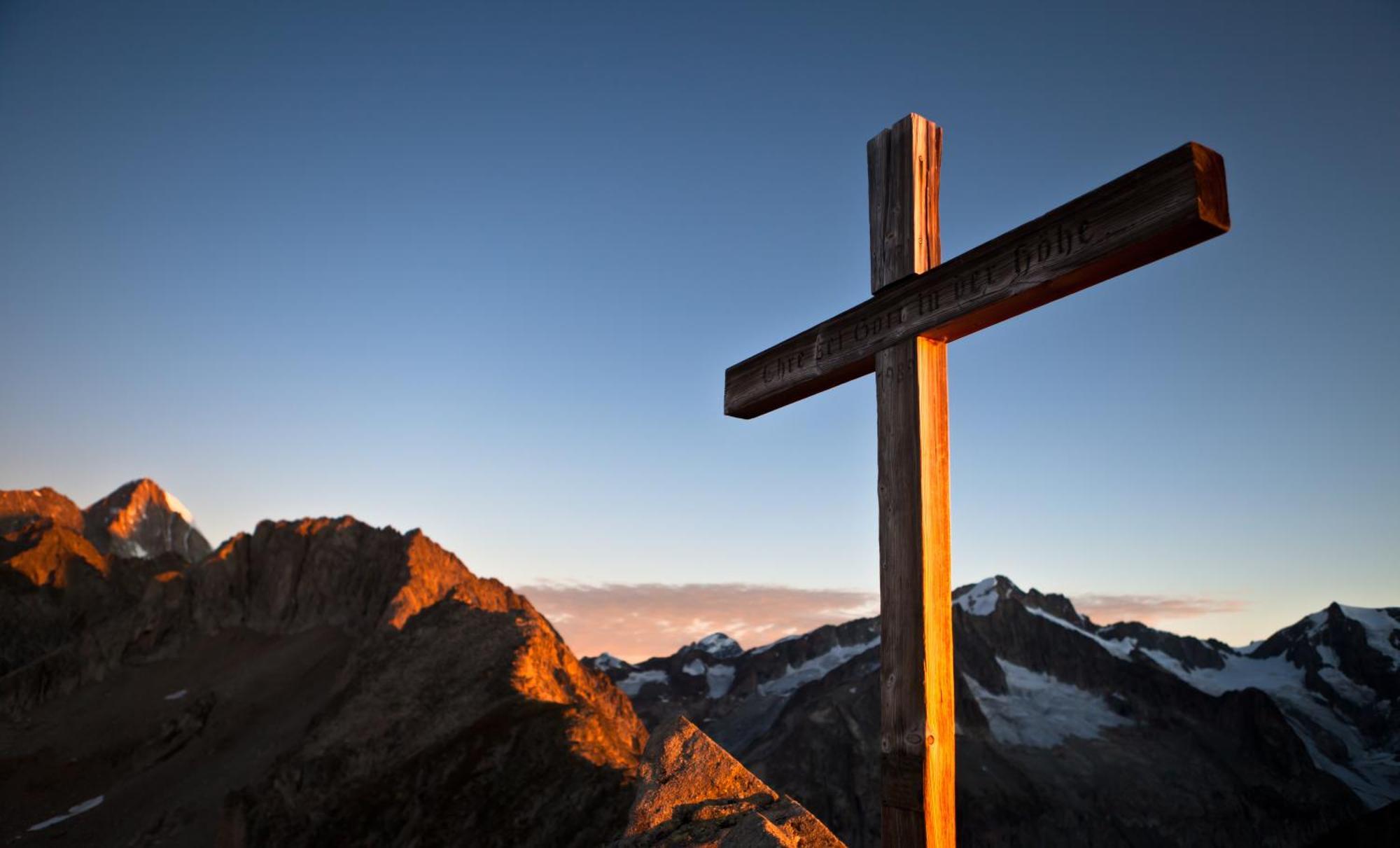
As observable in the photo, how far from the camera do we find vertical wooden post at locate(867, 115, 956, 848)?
4234mm

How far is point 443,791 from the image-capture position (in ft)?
129

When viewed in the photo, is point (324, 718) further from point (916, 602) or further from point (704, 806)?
point (916, 602)

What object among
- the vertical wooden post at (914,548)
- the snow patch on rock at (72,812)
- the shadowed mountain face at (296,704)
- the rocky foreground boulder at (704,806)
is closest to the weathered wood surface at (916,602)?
the vertical wooden post at (914,548)

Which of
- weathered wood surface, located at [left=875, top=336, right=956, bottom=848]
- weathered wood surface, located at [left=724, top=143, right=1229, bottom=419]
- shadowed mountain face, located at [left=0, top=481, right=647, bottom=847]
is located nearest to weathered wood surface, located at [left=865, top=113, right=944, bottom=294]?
weathered wood surface, located at [left=724, top=143, right=1229, bottom=419]

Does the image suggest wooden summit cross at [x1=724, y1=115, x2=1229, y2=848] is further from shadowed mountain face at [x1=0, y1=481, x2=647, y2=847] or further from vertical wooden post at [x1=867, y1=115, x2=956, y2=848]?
shadowed mountain face at [x1=0, y1=481, x2=647, y2=847]

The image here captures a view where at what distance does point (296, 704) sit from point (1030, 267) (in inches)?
3341

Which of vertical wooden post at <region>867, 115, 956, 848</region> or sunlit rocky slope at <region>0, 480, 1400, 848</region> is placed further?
sunlit rocky slope at <region>0, 480, 1400, 848</region>

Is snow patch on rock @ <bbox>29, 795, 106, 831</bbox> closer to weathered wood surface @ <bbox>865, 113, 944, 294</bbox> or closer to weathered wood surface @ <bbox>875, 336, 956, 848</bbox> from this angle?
weathered wood surface @ <bbox>875, 336, 956, 848</bbox>

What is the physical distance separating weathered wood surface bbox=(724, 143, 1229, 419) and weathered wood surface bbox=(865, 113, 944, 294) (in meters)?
0.15

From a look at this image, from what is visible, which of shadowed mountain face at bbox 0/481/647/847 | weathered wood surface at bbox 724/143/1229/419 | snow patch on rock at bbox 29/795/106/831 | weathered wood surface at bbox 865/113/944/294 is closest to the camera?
weathered wood surface at bbox 724/143/1229/419

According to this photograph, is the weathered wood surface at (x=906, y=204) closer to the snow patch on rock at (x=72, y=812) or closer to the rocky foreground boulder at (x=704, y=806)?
the rocky foreground boulder at (x=704, y=806)

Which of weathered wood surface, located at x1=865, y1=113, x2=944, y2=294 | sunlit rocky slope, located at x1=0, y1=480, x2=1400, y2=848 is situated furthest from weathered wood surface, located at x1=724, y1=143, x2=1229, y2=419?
sunlit rocky slope, located at x1=0, y1=480, x2=1400, y2=848

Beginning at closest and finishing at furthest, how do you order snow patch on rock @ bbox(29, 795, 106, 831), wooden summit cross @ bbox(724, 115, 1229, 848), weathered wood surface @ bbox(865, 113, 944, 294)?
wooden summit cross @ bbox(724, 115, 1229, 848) < weathered wood surface @ bbox(865, 113, 944, 294) < snow patch on rock @ bbox(29, 795, 106, 831)

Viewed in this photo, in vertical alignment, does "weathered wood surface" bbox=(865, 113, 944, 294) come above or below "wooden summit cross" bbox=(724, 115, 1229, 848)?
above
